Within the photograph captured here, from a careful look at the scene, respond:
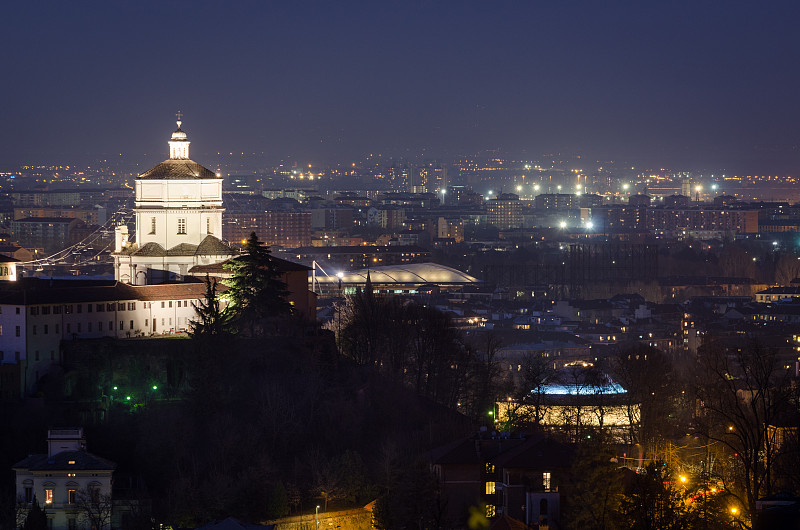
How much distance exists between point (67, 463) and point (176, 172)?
10.7 metres

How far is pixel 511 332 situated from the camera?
2472 inches

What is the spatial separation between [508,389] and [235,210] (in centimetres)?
8076

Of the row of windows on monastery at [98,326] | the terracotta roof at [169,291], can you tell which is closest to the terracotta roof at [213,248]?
the terracotta roof at [169,291]

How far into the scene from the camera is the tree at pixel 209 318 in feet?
106

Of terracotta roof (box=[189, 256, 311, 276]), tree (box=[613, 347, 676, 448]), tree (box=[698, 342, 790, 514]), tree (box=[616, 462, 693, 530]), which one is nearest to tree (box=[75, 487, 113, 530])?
terracotta roof (box=[189, 256, 311, 276])

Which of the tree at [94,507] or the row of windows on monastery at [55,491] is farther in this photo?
the row of windows on monastery at [55,491]

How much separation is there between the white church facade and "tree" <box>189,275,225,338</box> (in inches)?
177

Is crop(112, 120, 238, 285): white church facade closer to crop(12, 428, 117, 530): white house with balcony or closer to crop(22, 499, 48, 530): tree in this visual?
crop(12, 428, 117, 530): white house with balcony

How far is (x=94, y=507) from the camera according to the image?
29.9 m

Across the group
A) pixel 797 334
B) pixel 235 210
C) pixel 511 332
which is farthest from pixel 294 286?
pixel 235 210

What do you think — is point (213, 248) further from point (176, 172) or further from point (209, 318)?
point (209, 318)

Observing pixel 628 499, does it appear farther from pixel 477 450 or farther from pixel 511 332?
pixel 511 332

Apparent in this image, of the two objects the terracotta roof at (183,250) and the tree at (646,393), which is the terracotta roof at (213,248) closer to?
the terracotta roof at (183,250)

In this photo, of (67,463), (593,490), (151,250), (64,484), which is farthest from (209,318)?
(593,490)
